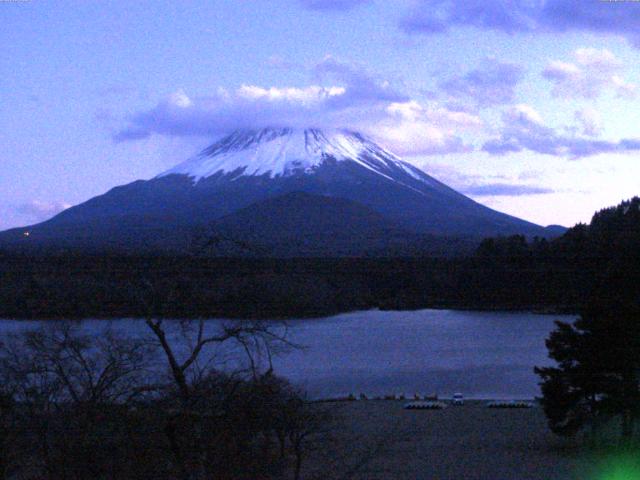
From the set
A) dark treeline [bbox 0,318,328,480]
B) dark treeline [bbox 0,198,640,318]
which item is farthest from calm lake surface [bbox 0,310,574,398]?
dark treeline [bbox 0,318,328,480]

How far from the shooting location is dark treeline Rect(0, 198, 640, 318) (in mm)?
4324

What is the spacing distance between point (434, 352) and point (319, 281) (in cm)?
364

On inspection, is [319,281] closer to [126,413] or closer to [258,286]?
[258,286]

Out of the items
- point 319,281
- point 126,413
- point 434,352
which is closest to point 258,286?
point 319,281

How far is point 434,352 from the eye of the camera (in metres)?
10.6

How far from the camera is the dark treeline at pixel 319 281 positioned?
170 inches

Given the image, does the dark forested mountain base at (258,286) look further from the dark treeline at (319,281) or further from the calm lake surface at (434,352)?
the calm lake surface at (434,352)

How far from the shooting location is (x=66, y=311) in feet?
16.2

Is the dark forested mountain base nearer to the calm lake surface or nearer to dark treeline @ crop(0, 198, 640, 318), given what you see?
dark treeline @ crop(0, 198, 640, 318)

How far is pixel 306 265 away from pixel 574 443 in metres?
3.16

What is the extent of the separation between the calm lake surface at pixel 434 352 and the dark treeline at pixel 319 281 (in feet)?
2.96

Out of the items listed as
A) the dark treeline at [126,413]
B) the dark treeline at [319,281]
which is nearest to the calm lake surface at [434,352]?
the dark treeline at [319,281]

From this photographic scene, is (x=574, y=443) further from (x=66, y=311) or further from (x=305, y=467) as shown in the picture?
(x=66, y=311)

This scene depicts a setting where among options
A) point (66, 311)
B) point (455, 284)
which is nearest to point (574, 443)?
point (455, 284)
